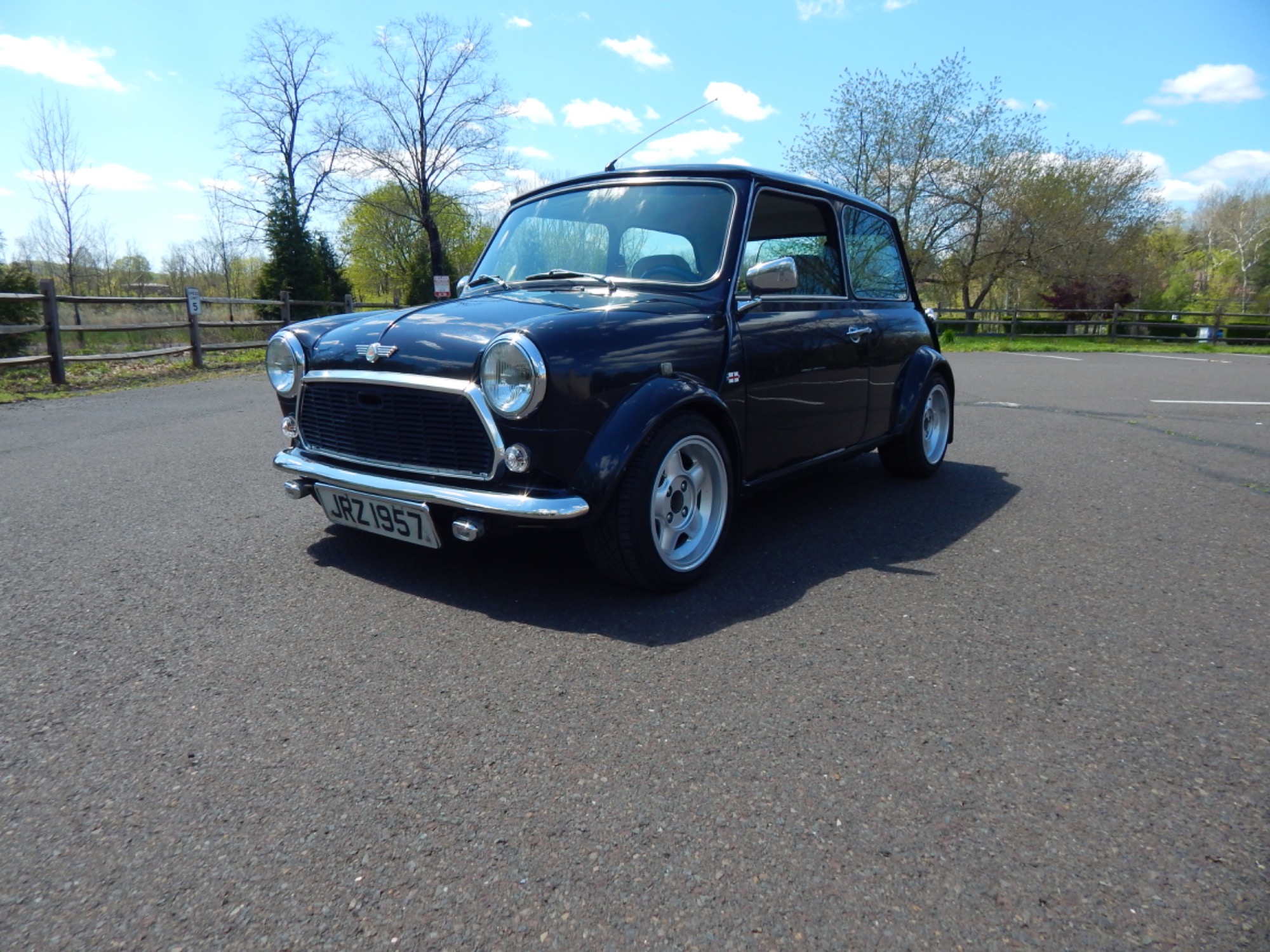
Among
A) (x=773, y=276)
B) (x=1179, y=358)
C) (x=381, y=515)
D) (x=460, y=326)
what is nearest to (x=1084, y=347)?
(x=1179, y=358)

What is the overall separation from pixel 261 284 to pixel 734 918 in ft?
114

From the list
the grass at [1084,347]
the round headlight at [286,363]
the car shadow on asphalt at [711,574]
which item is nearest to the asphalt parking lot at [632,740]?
the car shadow on asphalt at [711,574]

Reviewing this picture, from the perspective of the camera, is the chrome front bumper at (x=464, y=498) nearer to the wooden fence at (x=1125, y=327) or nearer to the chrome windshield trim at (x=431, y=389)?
the chrome windshield trim at (x=431, y=389)

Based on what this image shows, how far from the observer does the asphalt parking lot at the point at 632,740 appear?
1.56 metres

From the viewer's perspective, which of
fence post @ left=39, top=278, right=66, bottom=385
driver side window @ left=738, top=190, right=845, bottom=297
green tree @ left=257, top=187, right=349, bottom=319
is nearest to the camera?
driver side window @ left=738, top=190, right=845, bottom=297

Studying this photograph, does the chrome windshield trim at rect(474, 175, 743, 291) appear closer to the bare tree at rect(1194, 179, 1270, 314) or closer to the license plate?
the license plate

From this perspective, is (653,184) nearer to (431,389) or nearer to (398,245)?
(431,389)

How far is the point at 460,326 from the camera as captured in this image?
3061 millimetres

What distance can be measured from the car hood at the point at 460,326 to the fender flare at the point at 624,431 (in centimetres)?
30

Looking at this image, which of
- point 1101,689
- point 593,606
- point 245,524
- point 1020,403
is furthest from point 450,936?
point 1020,403

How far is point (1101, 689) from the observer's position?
2.44 m

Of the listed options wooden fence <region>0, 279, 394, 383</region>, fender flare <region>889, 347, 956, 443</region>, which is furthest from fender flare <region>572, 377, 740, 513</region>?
wooden fence <region>0, 279, 394, 383</region>

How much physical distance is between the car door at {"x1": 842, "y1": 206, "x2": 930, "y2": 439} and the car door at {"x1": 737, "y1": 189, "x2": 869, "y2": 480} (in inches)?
4.6

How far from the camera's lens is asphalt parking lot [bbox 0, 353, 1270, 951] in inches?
61.5
